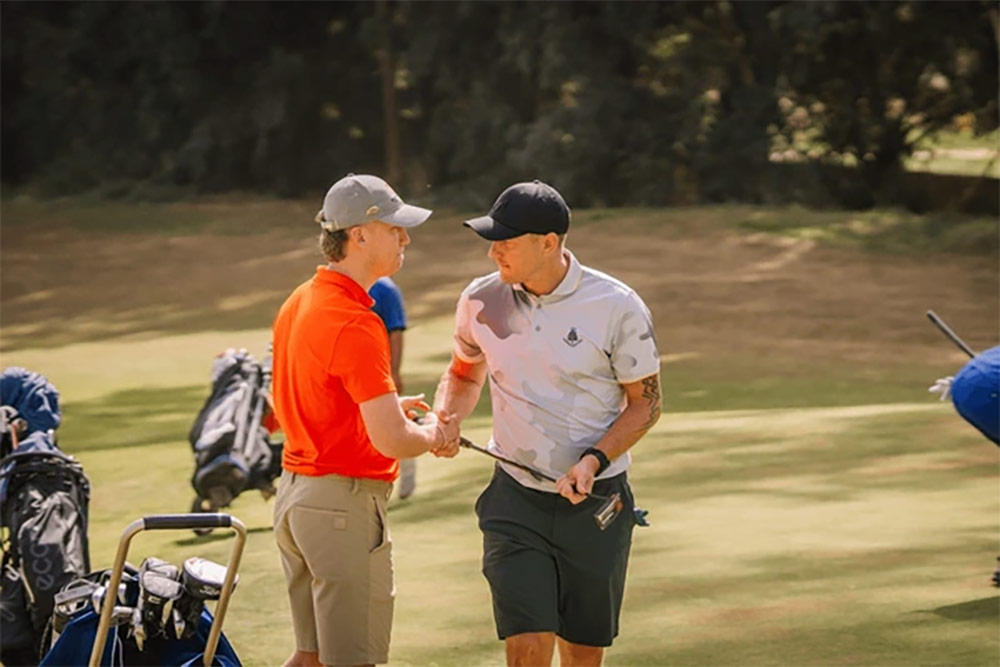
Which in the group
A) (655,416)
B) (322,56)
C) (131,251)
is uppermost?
(655,416)

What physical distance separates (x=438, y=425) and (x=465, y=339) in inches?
17.5

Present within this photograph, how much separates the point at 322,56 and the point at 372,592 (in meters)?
35.2

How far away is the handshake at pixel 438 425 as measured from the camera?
5746 mm

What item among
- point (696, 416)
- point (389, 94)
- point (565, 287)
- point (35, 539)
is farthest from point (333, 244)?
point (389, 94)

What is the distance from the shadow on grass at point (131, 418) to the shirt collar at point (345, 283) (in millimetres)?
10711

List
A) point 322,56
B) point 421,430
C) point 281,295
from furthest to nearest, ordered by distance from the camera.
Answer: point 322,56
point 281,295
point 421,430

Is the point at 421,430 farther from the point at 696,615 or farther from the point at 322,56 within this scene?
the point at 322,56

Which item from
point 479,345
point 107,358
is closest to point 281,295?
point 107,358

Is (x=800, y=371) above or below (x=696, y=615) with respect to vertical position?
below

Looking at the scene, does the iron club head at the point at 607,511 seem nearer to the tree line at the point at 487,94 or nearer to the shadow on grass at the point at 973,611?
the shadow on grass at the point at 973,611

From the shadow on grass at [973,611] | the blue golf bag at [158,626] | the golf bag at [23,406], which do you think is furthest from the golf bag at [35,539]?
the shadow on grass at [973,611]

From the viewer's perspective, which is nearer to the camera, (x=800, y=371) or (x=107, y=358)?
(x=800, y=371)

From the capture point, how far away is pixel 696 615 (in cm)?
878

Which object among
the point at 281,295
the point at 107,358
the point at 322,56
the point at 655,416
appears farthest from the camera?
the point at 322,56
